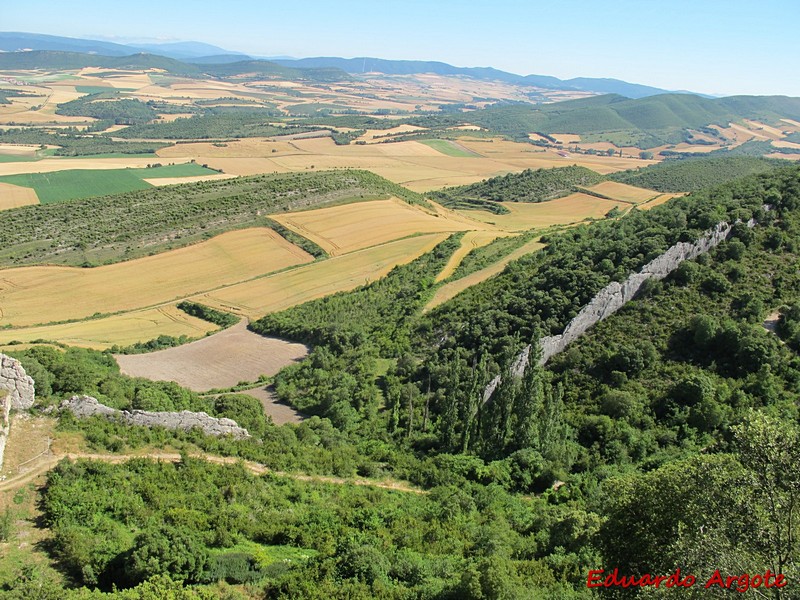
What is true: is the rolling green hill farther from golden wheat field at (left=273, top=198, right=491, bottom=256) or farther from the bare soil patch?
the bare soil patch

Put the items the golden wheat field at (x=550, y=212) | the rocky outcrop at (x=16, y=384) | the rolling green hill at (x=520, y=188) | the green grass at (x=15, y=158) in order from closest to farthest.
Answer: the rocky outcrop at (x=16, y=384)
the golden wheat field at (x=550, y=212)
the rolling green hill at (x=520, y=188)
the green grass at (x=15, y=158)

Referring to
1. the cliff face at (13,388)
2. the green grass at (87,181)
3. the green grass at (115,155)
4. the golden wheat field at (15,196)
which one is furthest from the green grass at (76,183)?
the cliff face at (13,388)

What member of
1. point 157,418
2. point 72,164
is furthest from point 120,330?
point 72,164

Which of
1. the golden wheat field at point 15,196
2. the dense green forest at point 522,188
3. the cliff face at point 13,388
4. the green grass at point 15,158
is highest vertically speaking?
the dense green forest at point 522,188

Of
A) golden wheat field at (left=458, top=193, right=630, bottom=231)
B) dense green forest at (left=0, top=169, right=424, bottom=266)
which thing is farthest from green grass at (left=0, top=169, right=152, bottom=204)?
golden wheat field at (left=458, top=193, right=630, bottom=231)

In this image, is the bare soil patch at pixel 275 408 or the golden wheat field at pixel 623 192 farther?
the golden wheat field at pixel 623 192

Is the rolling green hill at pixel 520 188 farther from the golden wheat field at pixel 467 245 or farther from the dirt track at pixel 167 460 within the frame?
the dirt track at pixel 167 460

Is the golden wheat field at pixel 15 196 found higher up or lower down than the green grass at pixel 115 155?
lower down
